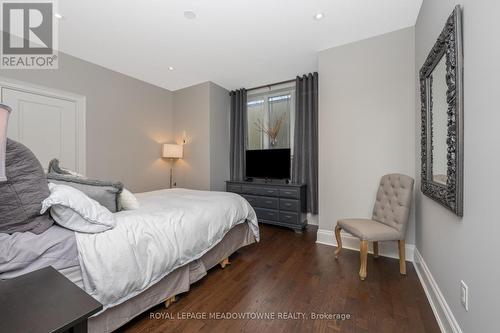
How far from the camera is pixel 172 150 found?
4152 mm

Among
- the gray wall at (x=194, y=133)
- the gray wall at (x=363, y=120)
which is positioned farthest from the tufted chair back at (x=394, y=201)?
the gray wall at (x=194, y=133)

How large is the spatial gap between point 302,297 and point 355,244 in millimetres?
1277

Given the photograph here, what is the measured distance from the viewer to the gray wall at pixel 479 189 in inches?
36.1

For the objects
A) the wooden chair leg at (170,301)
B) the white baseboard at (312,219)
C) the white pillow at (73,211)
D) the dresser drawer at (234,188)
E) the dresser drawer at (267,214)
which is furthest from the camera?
the dresser drawer at (234,188)

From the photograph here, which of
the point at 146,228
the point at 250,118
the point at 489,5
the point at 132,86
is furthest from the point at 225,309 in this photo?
the point at 132,86

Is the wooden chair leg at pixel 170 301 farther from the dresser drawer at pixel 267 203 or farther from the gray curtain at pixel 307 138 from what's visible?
the gray curtain at pixel 307 138

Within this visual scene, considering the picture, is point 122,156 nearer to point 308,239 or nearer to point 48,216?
point 48,216

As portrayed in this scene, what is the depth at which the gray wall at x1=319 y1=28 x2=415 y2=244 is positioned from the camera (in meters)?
2.38

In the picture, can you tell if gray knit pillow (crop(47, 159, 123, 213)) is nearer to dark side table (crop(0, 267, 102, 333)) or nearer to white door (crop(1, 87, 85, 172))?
dark side table (crop(0, 267, 102, 333))

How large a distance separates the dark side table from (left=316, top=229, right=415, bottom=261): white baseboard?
2679 millimetres

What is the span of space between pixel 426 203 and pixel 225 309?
1983mm

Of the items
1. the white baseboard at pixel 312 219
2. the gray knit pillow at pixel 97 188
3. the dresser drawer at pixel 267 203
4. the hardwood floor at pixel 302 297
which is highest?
the gray knit pillow at pixel 97 188

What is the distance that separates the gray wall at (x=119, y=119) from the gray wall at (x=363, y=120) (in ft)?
10.2

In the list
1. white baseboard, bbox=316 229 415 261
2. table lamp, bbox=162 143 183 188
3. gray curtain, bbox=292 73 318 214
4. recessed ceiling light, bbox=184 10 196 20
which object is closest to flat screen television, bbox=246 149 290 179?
gray curtain, bbox=292 73 318 214
